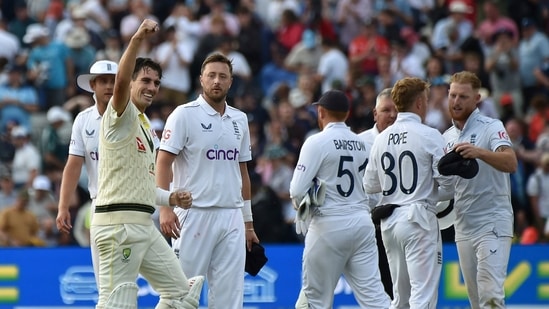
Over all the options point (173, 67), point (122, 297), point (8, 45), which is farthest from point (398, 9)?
point (122, 297)

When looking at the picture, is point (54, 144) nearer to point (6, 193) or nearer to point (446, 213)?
point (6, 193)

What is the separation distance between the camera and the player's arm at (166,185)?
11203 millimetres

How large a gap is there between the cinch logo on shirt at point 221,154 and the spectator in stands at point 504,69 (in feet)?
38.2

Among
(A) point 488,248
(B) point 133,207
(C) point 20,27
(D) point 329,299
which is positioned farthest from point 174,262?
(C) point 20,27

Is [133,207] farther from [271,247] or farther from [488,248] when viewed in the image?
[271,247]

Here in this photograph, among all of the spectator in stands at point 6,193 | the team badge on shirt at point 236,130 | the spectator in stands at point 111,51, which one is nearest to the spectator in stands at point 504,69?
the spectator in stands at point 111,51

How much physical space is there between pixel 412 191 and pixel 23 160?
9.98 meters

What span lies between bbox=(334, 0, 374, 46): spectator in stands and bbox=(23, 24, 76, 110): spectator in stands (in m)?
5.39

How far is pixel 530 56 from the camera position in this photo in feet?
75.0

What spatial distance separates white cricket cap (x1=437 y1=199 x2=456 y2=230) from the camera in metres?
12.7

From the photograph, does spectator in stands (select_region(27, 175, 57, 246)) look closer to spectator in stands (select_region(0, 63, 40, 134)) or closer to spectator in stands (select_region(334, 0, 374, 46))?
spectator in stands (select_region(0, 63, 40, 134))

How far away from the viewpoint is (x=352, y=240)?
39.3 feet

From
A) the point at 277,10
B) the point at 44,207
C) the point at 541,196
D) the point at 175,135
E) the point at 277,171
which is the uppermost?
the point at 277,10

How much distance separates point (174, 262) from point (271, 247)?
6505 mm
